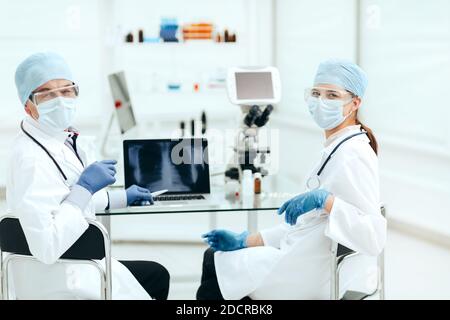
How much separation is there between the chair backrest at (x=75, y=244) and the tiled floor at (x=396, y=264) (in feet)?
5.21

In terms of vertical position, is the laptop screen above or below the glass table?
above

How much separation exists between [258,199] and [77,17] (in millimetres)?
3644

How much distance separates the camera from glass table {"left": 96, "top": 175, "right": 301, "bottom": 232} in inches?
114

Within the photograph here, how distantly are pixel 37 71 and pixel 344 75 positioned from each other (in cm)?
109

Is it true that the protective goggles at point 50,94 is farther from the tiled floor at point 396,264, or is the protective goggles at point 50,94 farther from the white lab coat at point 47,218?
the tiled floor at point 396,264

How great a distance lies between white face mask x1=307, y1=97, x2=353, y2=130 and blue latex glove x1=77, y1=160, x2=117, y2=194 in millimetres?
799

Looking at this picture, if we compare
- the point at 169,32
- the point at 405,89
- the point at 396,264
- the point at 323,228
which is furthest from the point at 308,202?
the point at 169,32

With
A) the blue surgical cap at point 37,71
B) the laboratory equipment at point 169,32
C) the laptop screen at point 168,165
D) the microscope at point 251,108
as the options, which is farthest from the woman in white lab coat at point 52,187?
the laboratory equipment at point 169,32

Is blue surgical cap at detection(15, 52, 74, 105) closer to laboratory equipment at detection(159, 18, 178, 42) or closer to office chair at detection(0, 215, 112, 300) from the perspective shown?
office chair at detection(0, 215, 112, 300)

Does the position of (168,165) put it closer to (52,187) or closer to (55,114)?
(55,114)

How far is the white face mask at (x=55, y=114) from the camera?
7.76ft

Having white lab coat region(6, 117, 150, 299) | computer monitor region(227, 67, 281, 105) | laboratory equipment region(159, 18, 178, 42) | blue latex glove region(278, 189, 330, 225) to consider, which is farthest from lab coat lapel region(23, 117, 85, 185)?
laboratory equipment region(159, 18, 178, 42)

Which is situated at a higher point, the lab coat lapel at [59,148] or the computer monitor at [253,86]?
the computer monitor at [253,86]

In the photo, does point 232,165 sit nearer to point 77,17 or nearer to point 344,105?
point 344,105
